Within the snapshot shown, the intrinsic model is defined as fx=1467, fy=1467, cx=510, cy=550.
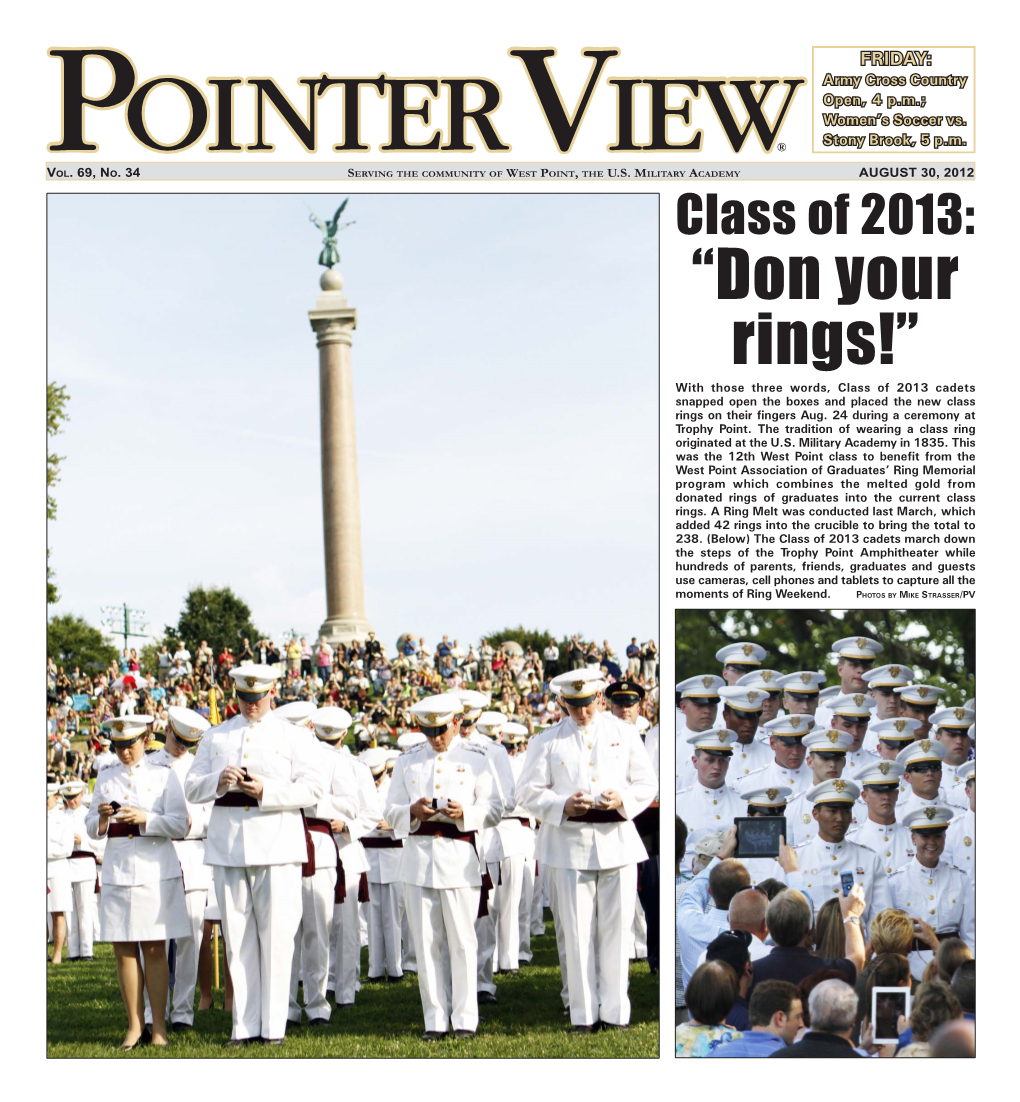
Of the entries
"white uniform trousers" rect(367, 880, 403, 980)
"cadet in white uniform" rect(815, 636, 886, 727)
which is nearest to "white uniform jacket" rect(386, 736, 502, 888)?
"cadet in white uniform" rect(815, 636, 886, 727)

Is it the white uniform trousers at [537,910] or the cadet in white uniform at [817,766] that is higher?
the cadet in white uniform at [817,766]

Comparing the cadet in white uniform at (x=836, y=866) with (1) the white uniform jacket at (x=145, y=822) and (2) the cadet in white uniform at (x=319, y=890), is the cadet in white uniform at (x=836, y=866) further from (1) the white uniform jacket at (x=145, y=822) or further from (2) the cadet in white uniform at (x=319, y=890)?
(1) the white uniform jacket at (x=145, y=822)

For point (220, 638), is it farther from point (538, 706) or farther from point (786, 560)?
point (786, 560)

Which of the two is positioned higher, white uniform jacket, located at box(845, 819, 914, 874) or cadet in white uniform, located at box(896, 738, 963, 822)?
cadet in white uniform, located at box(896, 738, 963, 822)

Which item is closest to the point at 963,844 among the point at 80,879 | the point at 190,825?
the point at 190,825

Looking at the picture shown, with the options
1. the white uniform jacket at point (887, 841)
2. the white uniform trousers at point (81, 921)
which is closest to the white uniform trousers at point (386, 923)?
the white uniform jacket at point (887, 841)

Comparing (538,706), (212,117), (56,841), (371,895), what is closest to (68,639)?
(538,706)

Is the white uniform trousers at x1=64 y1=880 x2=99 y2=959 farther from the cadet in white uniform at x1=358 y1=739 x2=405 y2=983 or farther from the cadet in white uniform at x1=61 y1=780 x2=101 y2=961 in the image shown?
the cadet in white uniform at x1=358 y1=739 x2=405 y2=983
